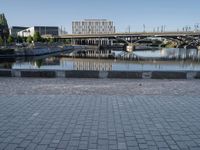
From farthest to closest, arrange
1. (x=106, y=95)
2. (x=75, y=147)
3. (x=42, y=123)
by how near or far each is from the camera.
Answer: (x=106, y=95) < (x=42, y=123) < (x=75, y=147)

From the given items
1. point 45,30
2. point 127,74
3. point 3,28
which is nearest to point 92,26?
point 45,30

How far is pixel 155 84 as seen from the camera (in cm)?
881

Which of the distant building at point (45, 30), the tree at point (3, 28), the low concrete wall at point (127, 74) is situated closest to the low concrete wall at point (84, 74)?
the low concrete wall at point (127, 74)

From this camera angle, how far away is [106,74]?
10438mm

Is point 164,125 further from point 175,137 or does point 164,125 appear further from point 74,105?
point 74,105

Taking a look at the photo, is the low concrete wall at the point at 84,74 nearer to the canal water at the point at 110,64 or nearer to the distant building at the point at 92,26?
the canal water at the point at 110,64

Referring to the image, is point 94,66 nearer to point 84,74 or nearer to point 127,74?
point 84,74

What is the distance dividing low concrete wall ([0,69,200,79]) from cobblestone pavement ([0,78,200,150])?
2.27 meters

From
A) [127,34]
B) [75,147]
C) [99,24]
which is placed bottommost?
[75,147]

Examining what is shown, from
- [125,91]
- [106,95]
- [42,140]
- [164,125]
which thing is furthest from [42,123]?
[125,91]

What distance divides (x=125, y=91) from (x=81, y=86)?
5.86 feet

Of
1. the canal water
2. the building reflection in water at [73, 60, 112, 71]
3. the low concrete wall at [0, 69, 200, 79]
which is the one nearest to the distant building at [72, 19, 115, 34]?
the canal water

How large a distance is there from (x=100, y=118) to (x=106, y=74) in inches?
223

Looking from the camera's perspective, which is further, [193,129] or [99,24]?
[99,24]
